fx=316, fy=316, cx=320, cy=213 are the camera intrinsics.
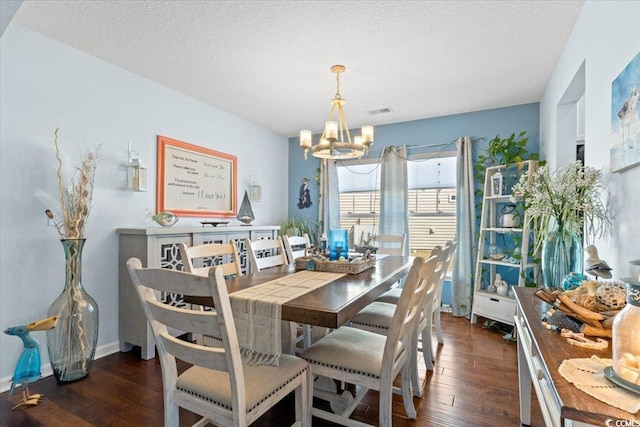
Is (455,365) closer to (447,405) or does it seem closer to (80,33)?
(447,405)

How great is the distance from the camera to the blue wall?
3.72m

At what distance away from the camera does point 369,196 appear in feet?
15.6

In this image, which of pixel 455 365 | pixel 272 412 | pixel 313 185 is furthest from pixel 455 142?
pixel 272 412

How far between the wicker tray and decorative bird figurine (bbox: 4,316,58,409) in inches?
65.5

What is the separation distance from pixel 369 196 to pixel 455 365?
270cm

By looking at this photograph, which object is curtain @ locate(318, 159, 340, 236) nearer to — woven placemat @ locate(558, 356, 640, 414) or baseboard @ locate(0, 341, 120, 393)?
baseboard @ locate(0, 341, 120, 393)

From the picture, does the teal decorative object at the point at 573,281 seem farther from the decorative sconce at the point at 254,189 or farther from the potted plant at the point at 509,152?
the decorative sconce at the point at 254,189

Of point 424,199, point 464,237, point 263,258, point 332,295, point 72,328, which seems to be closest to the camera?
point 332,295

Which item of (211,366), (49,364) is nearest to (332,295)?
(211,366)

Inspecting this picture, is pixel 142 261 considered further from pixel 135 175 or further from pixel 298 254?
pixel 298 254

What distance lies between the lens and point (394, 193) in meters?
4.40

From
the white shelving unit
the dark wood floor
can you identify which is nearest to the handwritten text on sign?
the dark wood floor

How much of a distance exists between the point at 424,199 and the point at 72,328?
3989 mm

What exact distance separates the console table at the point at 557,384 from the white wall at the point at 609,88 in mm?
452
